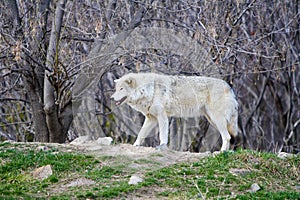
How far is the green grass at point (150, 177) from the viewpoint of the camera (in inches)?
318

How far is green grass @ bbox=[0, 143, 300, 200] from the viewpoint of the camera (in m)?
8.07

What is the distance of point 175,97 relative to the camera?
36.6 ft

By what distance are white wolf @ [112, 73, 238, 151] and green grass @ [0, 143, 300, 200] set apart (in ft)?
5.30

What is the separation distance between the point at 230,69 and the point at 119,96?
18.5 feet

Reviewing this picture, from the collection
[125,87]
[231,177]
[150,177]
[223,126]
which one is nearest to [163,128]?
[125,87]

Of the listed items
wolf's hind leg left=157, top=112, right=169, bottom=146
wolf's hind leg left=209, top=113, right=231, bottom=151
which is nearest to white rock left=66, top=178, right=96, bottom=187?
wolf's hind leg left=157, top=112, right=169, bottom=146

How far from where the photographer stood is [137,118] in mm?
16469

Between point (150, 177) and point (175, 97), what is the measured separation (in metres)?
2.76

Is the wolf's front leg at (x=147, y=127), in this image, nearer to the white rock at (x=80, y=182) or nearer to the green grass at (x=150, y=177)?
the green grass at (x=150, y=177)

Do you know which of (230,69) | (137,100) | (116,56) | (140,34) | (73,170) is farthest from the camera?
(230,69)

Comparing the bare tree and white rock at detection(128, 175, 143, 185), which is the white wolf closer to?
the bare tree

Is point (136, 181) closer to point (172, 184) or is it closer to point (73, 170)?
point (172, 184)

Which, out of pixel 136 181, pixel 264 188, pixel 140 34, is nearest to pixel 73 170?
pixel 136 181

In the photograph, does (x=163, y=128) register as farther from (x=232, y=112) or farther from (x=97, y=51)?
(x=97, y=51)
